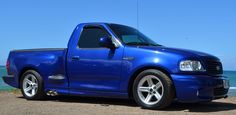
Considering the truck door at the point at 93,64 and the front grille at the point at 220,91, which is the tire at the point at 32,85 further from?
the front grille at the point at 220,91

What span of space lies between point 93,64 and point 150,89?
1402mm

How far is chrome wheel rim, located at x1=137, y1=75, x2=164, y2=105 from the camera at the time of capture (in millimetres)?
8641

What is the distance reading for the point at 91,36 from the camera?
989cm

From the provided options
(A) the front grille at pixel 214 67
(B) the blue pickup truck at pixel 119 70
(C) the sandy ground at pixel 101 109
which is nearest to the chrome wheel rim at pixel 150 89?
(B) the blue pickup truck at pixel 119 70

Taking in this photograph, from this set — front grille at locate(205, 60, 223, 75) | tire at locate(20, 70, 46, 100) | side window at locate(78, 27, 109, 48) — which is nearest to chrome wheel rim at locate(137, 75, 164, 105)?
front grille at locate(205, 60, 223, 75)

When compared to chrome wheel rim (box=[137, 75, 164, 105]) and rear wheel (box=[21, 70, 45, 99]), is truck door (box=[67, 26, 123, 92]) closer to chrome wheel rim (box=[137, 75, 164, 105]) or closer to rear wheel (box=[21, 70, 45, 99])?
chrome wheel rim (box=[137, 75, 164, 105])

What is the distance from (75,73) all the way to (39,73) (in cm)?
119

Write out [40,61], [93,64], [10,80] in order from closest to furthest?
[93,64], [40,61], [10,80]

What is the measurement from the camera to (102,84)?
30.8 ft

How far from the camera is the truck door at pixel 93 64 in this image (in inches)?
362

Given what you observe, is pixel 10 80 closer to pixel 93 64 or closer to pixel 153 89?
pixel 93 64

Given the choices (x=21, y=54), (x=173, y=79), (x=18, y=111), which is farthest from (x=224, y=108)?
(x=21, y=54)

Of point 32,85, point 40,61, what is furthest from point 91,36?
point 32,85

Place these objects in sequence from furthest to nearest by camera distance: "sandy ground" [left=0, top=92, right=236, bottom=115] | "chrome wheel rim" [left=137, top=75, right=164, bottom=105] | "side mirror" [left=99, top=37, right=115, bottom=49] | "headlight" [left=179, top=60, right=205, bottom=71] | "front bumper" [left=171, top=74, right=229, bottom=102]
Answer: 1. "side mirror" [left=99, top=37, right=115, bottom=49]
2. "chrome wheel rim" [left=137, top=75, right=164, bottom=105]
3. "headlight" [left=179, top=60, right=205, bottom=71]
4. "front bumper" [left=171, top=74, right=229, bottom=102]
5. "sandy ground" [left=0, top=92, right=236, bottom=115]
